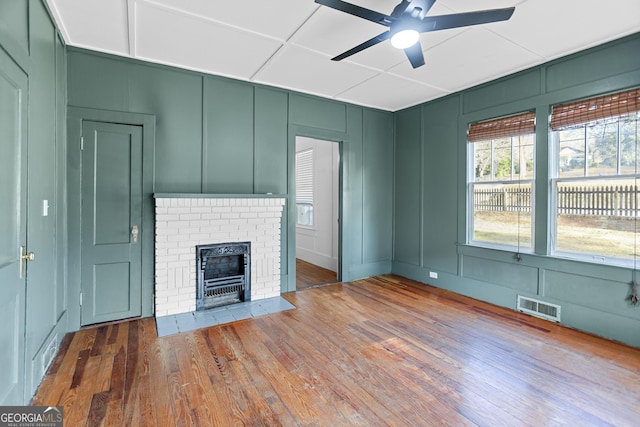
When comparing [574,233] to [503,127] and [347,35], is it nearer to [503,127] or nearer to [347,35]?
[503,127]

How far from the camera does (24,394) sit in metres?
1.96

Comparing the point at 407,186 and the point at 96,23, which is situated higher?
the point at 96,23

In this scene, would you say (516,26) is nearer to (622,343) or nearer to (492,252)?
(492,252)

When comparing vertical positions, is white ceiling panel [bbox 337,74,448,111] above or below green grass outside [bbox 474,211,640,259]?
above

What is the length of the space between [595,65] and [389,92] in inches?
88.0

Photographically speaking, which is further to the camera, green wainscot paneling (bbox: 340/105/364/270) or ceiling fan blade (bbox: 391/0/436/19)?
green wainscot paneling (bbox: 340/105/364/270)

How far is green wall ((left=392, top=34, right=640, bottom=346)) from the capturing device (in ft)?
9.93

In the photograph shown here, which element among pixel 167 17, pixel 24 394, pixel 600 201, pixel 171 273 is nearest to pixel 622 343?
pixel 600 201

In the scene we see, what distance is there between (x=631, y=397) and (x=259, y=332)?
2961 mm

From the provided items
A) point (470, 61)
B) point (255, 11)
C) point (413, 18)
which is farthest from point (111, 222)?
point (470, 61)

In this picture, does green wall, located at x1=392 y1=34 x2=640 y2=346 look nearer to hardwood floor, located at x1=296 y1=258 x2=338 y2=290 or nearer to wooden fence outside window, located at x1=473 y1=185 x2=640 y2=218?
wooden fence outside window, located at x1=473 y1=185 x2=640 y2=218

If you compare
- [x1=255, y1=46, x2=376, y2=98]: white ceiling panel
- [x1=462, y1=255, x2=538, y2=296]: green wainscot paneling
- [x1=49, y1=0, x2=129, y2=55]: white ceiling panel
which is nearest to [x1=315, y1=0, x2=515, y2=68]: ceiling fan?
[x1=255, y1=46, x2=376, y2=98]: white ceiling panel

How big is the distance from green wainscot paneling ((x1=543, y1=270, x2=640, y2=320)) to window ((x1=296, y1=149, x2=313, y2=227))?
4354 millimetres

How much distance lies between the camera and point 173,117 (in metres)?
3.62
